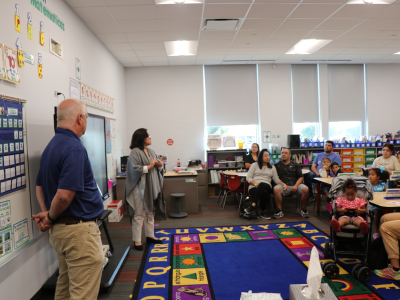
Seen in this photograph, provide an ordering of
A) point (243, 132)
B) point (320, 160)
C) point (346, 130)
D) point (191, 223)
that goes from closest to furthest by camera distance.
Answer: point (191, 223) → point (320, 160) → point (243, 132) → point (346, 130)

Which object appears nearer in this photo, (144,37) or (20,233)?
(20,233)

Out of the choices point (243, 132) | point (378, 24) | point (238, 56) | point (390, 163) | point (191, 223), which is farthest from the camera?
point (243, 132)

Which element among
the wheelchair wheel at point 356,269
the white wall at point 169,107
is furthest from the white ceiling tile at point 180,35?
the wheelchair wheel at point 356,269

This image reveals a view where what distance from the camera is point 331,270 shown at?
286 centimetres

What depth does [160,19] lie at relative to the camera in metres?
4.26

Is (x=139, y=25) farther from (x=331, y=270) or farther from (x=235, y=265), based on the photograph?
(x=331, y=270)

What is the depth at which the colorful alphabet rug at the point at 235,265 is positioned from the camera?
2648 millimetres

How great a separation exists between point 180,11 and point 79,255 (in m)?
3.49

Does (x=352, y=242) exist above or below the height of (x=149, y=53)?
below

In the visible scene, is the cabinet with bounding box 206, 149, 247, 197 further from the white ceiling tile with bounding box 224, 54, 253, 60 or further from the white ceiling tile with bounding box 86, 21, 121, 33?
the white ceiling tile with bounding box 86, 21, 121, 33

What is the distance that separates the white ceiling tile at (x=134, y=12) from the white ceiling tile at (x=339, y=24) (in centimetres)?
282

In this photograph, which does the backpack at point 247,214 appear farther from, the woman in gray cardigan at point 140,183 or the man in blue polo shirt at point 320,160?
the woman in gray cardigan at point 140,183

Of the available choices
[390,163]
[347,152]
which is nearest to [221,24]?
[390,163]

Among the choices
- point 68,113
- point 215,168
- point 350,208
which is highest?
point 68,113
